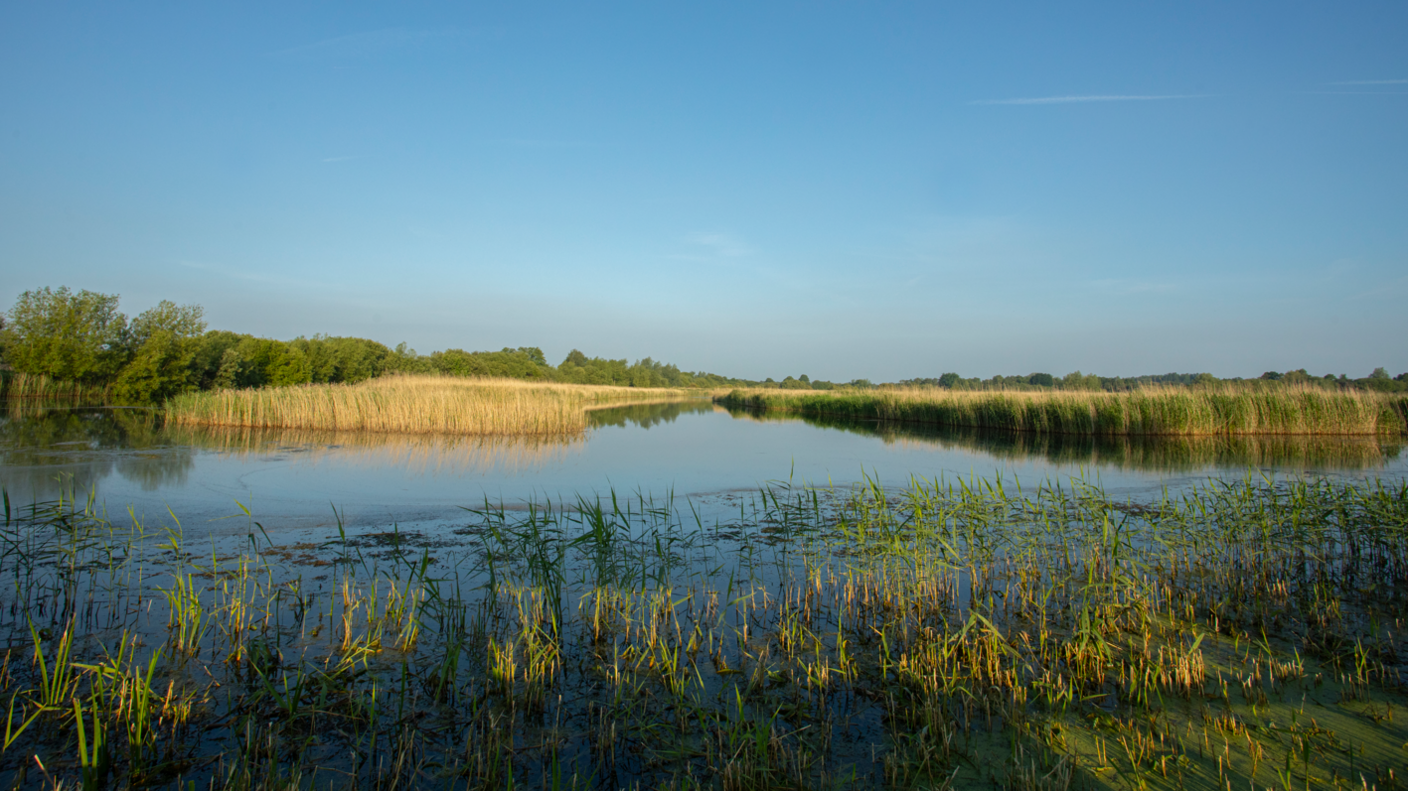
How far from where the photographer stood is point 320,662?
3.06 meters

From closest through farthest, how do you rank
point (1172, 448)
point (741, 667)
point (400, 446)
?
point (741, 667), point (400, 446), point (1172, 448)

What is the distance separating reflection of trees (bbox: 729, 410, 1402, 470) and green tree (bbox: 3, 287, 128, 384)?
31.8 metres

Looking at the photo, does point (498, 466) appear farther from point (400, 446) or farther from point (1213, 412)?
point (1213, 412)

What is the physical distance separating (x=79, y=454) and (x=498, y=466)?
673 cm

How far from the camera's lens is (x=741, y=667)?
3.13 metres

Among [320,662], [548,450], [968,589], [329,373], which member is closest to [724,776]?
[320,662]

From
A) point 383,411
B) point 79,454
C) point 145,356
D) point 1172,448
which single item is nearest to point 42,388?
point 145,356

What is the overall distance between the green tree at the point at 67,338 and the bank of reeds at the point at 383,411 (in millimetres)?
11918

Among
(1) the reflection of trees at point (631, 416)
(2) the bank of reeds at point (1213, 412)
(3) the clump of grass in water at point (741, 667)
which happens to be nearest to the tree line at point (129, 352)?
(1) the reflection of trees at point (631, 416)

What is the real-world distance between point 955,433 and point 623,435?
1010 cm

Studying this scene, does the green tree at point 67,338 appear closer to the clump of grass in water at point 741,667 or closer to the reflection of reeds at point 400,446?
the reflection of reeds at point 400,446

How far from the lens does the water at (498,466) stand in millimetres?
6996

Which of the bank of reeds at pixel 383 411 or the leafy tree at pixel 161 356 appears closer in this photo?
the bank of reeds at pixel 383 411

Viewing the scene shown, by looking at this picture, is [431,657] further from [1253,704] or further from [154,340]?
[154,340]
